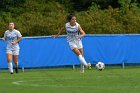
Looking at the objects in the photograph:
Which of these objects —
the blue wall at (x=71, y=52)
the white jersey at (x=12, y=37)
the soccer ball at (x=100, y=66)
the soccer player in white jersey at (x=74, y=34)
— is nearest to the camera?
the soccer player in white jersey at (x=74, y=34)

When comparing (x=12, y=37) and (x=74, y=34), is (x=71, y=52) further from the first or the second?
(x=74, y=34)

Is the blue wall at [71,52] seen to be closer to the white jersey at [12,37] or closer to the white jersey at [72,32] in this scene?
the white jersey at [12,37]

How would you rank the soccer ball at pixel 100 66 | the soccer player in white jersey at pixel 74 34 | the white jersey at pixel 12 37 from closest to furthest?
the soccer player in white jersey at pixel 74 34 < the soccer ball at pixel 100 66 < the white jersey at pixel 12 37

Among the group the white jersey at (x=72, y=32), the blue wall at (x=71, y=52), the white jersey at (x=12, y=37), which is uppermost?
the white jersey at (x=72, y=32)

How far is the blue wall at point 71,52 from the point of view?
76.2ft

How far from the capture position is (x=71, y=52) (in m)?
23.5

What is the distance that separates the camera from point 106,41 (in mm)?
23812

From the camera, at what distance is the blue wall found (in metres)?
23.2

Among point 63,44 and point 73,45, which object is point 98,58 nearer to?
point 63,44

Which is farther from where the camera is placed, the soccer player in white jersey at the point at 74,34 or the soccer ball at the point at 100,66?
the soccer ball at the point at 100,66

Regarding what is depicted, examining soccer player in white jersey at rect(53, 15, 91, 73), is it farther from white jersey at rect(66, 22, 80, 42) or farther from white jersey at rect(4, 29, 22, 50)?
white jersey at rect(4, 29, 22, 50)

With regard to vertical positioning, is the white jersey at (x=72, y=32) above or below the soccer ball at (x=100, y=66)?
above

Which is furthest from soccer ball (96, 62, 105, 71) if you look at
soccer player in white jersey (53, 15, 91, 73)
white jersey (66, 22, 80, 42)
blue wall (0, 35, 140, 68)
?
blue wall (0, 35, 140, 68)

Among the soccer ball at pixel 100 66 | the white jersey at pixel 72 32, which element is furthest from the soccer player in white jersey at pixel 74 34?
the soccer ball at pixel 100 66
